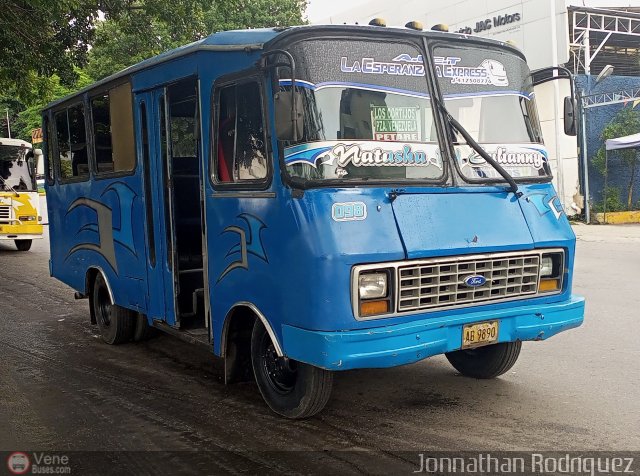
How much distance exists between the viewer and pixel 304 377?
4.54 m

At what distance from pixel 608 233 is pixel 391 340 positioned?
1503 centimetres

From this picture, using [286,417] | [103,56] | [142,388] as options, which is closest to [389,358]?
[286,417]

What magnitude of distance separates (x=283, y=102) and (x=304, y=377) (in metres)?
1.78

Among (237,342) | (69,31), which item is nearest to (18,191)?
(69,31)

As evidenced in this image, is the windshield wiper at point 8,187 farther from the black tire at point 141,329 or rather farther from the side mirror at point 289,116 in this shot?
the side mirror at point 289,116

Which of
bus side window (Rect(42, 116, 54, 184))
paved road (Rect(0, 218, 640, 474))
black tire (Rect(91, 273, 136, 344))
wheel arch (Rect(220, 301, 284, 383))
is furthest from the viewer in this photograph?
bus side window (Rect(42, 116, 54, 184))

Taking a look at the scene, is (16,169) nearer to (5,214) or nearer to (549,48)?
(5,214)

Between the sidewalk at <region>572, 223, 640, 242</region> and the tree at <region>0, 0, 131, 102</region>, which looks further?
the sidewalk at <region>572, 223, 640, 242</region>

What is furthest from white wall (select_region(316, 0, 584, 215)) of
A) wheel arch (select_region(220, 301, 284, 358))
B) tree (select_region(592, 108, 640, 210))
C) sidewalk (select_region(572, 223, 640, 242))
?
wheel arch (select_region(220, 301, 284, 358))

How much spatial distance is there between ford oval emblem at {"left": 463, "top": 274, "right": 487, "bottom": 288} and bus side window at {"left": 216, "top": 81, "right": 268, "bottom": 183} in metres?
1.45

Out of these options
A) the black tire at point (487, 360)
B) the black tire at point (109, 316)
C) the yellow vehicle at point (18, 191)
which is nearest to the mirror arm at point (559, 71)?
the black tire at point (487, 360)

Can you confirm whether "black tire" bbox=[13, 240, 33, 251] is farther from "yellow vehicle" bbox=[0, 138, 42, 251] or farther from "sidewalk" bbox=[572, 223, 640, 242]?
"sidewalk" bbox=[572, 223, 640, 242]

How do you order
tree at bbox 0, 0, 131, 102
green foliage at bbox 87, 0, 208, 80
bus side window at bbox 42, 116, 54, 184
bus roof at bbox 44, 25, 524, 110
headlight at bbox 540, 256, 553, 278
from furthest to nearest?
1. green foliage at bbox 87, 0, 208, 80
2. tree at bbox 0, 0, 131, 102
3. bus side window at bbox 42, 116, 54, 184
4. headlight at bbox 540, 256, 553, 278
5. bus roof at bbox 44, 25, 524, 110

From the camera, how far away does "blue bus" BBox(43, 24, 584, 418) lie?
4.11m
